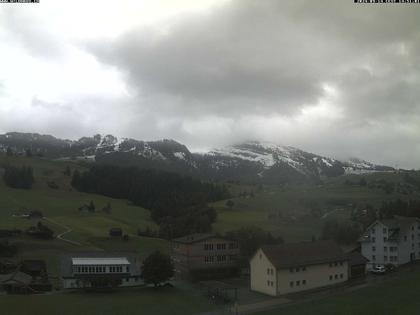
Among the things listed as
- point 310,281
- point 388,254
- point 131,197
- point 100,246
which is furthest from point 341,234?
point 131,197

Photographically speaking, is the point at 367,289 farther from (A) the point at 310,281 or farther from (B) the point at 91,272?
(B) the point at 91,272

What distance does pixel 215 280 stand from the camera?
76875 mm

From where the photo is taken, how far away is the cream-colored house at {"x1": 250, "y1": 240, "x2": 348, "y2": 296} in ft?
213

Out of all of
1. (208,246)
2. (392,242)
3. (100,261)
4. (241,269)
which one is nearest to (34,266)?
(100,261)

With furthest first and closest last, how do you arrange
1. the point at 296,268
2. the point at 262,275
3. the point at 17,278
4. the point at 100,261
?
the point at 100,261
the point at 17,278
the point at 262,275
the point at 296,268

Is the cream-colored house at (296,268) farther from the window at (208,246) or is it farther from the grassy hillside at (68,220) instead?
the grassy hillside at (68,220)

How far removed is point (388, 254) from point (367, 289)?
2379 centimetres

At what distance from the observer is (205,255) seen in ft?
259

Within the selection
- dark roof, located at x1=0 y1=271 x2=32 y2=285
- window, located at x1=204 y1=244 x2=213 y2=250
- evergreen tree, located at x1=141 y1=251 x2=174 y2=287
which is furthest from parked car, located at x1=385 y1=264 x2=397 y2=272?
dark roof, located at x1=0 y1=271 x2=32 y2=285

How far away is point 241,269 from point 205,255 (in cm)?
758

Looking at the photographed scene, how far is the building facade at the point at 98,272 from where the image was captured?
69.3 metres

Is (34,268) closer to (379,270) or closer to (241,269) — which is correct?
(241,269)

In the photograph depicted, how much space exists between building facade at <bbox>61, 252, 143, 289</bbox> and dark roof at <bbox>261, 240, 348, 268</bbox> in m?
19.5

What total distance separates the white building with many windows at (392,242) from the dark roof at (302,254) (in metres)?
13.0
